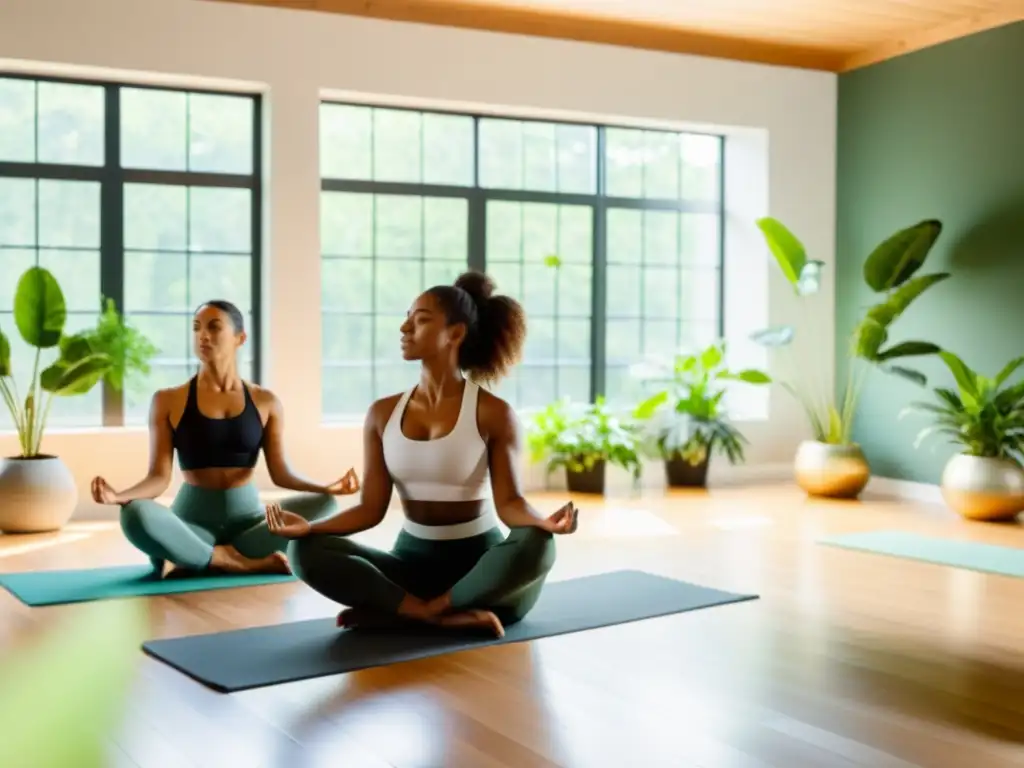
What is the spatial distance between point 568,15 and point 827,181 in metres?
2.10

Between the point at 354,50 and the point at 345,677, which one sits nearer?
the point at 345,677

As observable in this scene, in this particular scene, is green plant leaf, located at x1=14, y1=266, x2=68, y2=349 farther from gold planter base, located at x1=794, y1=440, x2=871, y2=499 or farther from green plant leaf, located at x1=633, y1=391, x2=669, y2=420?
gold planter base, located at x1=794, y1=440, x2=871, y2=499

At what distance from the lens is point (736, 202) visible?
8312 millimetres

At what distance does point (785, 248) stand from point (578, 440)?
1650mm

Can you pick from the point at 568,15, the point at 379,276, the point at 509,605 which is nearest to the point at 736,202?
the point at 568,15

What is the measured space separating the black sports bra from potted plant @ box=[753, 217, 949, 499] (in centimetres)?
365

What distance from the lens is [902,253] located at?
7023mm

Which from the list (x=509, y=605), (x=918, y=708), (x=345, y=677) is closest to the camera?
(x=918, y=708)

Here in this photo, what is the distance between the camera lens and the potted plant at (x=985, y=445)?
634 cm

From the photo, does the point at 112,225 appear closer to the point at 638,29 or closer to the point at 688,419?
the point at 638,29

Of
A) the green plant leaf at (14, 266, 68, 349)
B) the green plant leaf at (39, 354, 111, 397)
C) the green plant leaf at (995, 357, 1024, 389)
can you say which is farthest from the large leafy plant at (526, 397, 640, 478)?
the green plant leaf at (14, 266, 68, 349)

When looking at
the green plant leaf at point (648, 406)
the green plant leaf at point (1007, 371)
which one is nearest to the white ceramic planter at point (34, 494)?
the green plant leaf at point (648, 406)

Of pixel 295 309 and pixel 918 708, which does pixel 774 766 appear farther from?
pixel 295 309

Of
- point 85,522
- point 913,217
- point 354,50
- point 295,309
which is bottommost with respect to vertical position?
point 85,522
